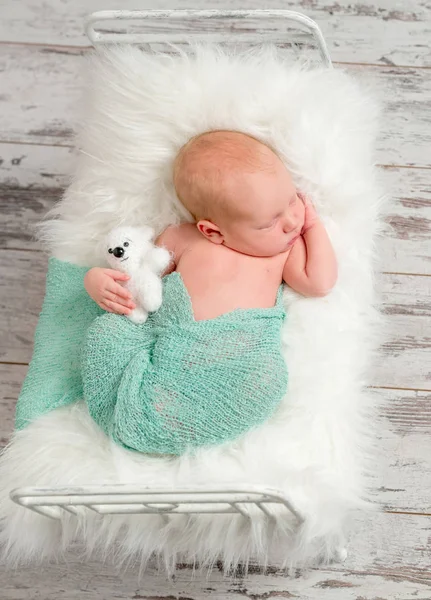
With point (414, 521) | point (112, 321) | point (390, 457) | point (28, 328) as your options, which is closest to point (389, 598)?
point (414, 521)

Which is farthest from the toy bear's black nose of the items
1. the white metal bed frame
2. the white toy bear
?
the white metal bed frame

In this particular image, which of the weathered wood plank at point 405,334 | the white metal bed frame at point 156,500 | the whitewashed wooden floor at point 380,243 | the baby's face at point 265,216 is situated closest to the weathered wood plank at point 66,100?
the whitewashed wooden floor at point 380,243

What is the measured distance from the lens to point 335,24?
1.61m

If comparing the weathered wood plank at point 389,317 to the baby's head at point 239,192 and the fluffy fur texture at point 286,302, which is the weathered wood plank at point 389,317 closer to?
the fluffy fur texture at point 286,302

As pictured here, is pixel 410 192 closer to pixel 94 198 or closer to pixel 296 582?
pixel 94 198

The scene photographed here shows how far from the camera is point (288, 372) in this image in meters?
1.06

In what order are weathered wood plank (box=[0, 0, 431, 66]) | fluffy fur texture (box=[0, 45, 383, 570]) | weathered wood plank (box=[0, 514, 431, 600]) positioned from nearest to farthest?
fluffy fur texture (box=[0, 45, 383, 570]) < weathered wood plank (box=[0, 514, 431, 600]) < weathered wood plank (box=[0, 0, 431, 66])

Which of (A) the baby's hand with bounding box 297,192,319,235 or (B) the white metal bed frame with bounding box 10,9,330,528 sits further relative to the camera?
(A) the baby's hand with bounding box 297,192,319,235

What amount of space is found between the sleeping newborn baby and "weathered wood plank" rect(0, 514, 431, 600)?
0.43 m

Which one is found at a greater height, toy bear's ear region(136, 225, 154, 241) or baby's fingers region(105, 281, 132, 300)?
toy bear's ear region(136, 225, 154, 241)

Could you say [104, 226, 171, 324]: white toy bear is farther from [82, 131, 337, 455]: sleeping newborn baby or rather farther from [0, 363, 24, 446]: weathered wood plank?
[0, 363, 24, 446]: weathered wood plank

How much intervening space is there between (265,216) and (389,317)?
474mm

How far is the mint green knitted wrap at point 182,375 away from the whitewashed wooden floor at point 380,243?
425 millimetres

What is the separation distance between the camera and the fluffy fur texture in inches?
39.0
